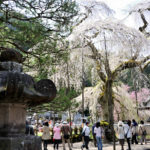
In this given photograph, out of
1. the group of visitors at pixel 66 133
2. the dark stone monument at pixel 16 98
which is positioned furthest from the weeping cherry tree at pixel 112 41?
the dark stone monument at pixel 16 98

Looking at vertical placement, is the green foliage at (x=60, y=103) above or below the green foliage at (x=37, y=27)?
below

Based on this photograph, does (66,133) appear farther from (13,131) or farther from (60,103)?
(13,131)

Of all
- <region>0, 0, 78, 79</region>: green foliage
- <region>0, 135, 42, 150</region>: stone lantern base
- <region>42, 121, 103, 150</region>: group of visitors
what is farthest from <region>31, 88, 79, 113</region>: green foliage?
<region>42, 121, 103, 150</region>: group of visitors

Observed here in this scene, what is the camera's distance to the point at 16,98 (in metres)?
3.60

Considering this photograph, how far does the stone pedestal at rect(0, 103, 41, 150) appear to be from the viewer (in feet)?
11.4

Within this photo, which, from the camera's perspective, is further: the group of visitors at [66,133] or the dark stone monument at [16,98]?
the group of visitors at [66,133]

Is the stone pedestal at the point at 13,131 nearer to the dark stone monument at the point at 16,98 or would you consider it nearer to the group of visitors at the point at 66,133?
the dark stone monument at the point at 16,98

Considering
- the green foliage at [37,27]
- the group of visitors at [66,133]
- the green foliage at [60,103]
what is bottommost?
the group of visitors at [66,133]

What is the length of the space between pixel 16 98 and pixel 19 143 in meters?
0.72

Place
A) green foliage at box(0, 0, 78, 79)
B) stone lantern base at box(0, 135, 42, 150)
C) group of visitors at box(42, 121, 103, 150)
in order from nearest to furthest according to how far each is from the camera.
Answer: stone lantern base at box(0, 135, 42, 150), green foliage at box(0, 0, 78, 79), group of visitors at box(42, 121, 103, 150)

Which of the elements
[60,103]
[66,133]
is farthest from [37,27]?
[66,133]

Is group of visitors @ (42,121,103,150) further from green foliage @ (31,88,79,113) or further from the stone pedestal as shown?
the stone pedestal

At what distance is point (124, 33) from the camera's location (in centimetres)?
999

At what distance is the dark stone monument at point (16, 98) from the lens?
3506mm
